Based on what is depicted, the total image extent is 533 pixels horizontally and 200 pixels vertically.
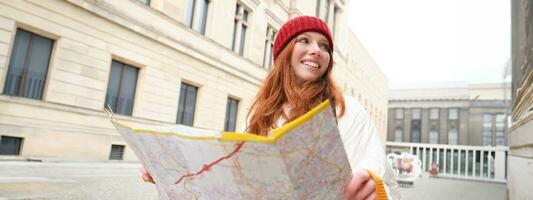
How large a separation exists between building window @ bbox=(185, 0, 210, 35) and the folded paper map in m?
11.7

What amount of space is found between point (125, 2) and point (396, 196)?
9.85 meters

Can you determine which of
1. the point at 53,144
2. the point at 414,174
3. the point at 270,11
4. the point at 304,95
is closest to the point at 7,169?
the point at 53,144

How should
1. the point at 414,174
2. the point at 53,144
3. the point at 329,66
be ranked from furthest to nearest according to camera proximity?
the point at 414,174 → the point at 53,144 → the point at 329,66

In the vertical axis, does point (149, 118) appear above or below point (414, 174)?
above

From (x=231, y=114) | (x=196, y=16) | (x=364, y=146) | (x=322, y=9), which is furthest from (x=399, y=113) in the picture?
(x=364, y=146)

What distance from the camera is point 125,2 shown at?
9.15 metres

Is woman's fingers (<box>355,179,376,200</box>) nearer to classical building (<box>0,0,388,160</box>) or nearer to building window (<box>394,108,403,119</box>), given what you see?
classical building (<box>0,0,388,160</box>)

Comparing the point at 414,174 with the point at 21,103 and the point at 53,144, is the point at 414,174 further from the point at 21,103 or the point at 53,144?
the point at 21,103

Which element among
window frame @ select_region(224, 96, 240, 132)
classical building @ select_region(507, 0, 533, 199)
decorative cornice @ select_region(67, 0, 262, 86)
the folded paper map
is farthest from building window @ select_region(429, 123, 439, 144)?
the folded paper map

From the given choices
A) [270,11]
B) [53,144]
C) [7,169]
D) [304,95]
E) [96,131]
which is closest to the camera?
[304,95]

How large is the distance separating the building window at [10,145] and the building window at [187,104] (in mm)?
4942

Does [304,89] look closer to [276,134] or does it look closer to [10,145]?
[276,134]

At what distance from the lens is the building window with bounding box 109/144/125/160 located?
365 inches

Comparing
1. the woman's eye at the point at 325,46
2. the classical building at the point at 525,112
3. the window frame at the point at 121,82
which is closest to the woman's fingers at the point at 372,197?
the woman's eye at the point at 325,46
